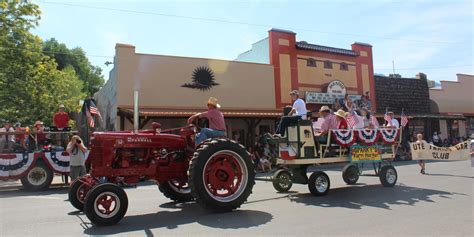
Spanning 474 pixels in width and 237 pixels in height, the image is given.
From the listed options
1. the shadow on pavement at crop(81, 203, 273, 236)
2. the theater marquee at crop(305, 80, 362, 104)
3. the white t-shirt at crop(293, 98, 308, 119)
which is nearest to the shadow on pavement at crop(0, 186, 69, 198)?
the shadow on pavement at crop(81, 203, 273, 236)

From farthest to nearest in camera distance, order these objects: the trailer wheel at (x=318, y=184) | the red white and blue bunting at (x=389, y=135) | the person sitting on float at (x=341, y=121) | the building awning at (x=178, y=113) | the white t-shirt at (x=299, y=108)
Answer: the building awning at (x=178, y=113)
the red white and blue bunting at (x=389, y=135)
the person sitting on float at (x=341, y=121)
the white t-shirt at (x=299, y=108)
the trailer wheel at (x=318, y=184)

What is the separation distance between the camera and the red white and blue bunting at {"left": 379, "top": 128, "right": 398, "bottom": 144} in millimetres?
10531

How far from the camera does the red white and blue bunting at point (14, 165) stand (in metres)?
12.7

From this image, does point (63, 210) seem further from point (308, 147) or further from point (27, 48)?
point (27, 48)

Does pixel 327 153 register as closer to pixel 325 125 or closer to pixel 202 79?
pixel 325 125

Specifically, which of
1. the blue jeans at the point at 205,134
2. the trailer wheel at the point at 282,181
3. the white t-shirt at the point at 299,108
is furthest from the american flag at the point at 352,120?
the blue jeans at the point at 205,134

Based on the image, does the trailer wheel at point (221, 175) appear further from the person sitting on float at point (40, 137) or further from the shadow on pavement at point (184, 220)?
the person sitting on float at point (40, 137)

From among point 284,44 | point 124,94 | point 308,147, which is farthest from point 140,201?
point 284,44

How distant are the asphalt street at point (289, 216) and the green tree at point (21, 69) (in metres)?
13.7

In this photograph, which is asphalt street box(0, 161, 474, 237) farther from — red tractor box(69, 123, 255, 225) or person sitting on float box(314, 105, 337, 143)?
person sitting on float box(314, 105, 337, 143)

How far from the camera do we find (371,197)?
8.70 meters

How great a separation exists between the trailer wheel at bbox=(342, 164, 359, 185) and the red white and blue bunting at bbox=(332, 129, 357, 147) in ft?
4.63

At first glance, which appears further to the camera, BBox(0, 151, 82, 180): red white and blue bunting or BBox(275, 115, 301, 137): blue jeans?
BBox(0, 151, 82, 180): red white and blue bunting

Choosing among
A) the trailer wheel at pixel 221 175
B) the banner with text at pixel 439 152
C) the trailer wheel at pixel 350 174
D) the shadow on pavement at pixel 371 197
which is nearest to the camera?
the trailer wheel at pixel 221 175
